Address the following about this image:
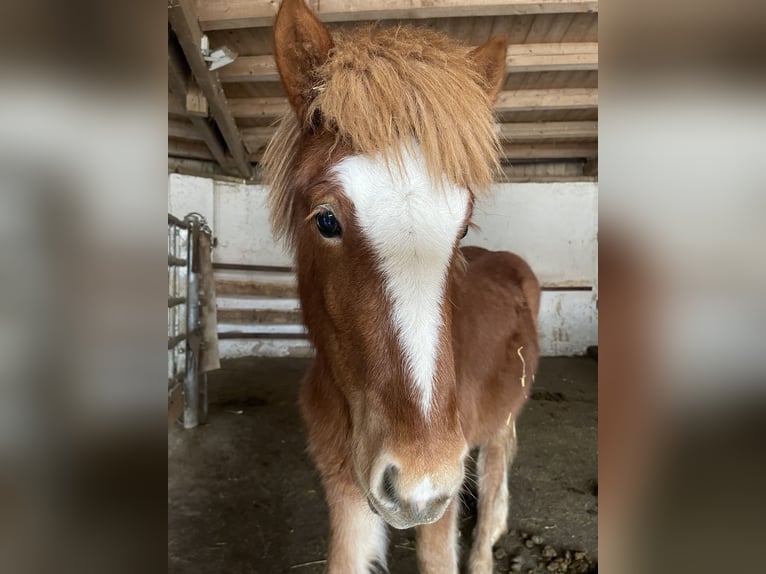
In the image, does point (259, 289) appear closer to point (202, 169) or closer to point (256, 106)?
point (202, 169)

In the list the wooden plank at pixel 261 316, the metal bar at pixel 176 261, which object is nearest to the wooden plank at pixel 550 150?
the wooden plank at pixel 261 316

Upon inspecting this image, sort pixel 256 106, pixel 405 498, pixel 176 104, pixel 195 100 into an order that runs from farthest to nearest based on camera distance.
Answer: pixel 256 106 < pixel 176 104 < pixel 195 100 < pixel 405 498

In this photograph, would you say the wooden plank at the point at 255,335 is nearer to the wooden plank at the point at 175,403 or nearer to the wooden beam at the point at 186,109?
the wooden beam at the point at 186,109

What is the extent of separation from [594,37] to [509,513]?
4702mm

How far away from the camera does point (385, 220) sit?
1.17 meters

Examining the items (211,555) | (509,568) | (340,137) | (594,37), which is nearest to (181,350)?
(211,555)

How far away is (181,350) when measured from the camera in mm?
4453

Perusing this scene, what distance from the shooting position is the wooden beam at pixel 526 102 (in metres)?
5.96

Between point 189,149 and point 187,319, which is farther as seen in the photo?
point 189,149

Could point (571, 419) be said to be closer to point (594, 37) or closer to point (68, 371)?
point (594, 37)

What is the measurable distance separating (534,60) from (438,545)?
4870 millimetres

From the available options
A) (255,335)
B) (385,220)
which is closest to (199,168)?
(255,335)

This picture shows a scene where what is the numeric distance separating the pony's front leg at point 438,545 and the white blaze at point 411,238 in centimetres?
107

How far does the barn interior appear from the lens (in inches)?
118
